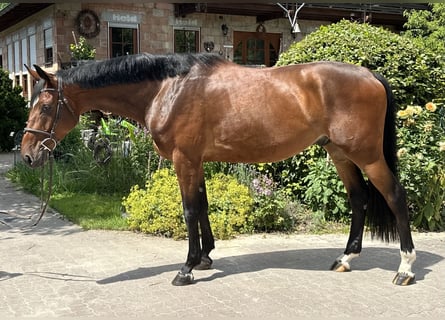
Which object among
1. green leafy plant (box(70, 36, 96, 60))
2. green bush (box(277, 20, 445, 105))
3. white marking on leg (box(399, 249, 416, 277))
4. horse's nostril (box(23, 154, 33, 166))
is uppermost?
green leafy plant (box(70, 36, 96, 60))

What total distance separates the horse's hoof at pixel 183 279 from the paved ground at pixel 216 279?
3.5 inches

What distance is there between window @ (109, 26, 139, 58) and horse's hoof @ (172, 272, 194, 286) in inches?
487

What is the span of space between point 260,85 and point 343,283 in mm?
1879

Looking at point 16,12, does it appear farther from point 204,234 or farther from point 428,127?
point 428,127

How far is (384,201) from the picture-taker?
14.5 feet

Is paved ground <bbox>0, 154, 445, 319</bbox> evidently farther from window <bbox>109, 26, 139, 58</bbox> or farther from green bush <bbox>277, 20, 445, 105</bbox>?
window <bbox>109, 26, 139, 58</bbox>

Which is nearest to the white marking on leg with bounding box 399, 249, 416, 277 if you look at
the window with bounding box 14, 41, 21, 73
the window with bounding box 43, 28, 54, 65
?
the window with bounding box 43, 28, 54, 65

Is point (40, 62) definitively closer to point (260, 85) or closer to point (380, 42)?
point (380, 42)

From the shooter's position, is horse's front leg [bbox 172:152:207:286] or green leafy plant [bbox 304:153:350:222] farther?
green leafy plant [bbox 304:153:350:222]

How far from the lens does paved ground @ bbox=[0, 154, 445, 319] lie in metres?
3.54

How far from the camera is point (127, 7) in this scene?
50.8 ft

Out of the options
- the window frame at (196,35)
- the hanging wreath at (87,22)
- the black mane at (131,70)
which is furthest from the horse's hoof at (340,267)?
the window frame at (196,35)

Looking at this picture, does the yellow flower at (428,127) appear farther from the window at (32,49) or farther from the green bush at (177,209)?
the window at (32,49)

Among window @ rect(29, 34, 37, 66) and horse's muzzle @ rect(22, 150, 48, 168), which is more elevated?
window @ rect(29, 34, 37, 66)
